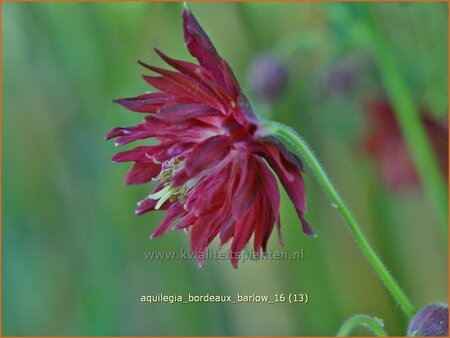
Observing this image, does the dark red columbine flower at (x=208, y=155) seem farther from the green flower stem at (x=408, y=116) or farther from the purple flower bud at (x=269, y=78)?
the purple flower bud at (x=269, y=78)

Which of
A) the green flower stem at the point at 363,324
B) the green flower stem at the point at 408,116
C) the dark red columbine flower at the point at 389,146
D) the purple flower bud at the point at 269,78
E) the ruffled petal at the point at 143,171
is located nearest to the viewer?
the green flower stem at the point at 363,324

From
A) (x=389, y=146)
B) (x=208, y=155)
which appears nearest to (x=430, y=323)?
(x=208, y=155)

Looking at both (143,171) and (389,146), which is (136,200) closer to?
(389,146)

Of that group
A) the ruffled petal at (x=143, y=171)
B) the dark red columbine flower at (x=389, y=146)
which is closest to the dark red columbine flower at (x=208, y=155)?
the ruffled petal at (x=143, y=171)

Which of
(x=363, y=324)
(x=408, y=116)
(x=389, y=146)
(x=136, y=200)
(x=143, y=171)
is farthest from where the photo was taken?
(x=136, y=200)

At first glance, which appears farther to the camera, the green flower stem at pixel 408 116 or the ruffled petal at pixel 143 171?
the green flower stem at pixel 408 116

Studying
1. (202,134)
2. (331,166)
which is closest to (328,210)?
(331,166)

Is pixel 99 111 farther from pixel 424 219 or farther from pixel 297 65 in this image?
pixel 424 219

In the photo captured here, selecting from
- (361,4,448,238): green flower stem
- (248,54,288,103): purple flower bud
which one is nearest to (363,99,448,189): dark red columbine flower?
(248,54,288,103): purple flower bud
